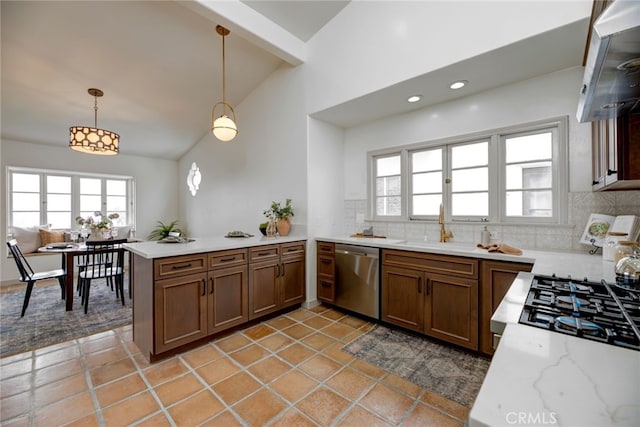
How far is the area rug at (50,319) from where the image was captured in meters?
2.57

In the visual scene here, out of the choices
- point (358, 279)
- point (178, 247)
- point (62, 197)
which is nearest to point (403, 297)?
point (358, 279)

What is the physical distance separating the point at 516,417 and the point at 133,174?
23.3 ft

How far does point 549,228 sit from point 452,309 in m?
1.15

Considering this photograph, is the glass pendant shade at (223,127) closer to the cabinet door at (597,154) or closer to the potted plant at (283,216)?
the potted plant at (283,216)

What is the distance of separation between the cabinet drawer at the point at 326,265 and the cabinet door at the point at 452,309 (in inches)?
45.4

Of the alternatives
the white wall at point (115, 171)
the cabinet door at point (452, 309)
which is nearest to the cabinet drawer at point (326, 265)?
the cabinet door at point (452, 309)

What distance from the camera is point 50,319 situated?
10.0ft

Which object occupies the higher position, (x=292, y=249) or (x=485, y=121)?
(x=485, y=121)

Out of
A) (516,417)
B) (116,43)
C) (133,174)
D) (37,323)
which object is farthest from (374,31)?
(133,174)

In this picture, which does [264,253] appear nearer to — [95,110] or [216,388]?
[216,388]

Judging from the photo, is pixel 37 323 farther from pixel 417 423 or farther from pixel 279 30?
pixel 279 30

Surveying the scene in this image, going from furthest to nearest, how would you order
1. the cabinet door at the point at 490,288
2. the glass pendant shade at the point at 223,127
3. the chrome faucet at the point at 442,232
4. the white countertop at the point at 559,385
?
1. the chrome faucet at the point at 442,232
2. the glass pendant shade at the point at 223,127
3. the cabinet door at the point at 490,288
4. the white countertop at the point at 559,385

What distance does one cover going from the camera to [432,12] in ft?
7.80

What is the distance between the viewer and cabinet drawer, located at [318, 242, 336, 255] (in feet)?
11.0
